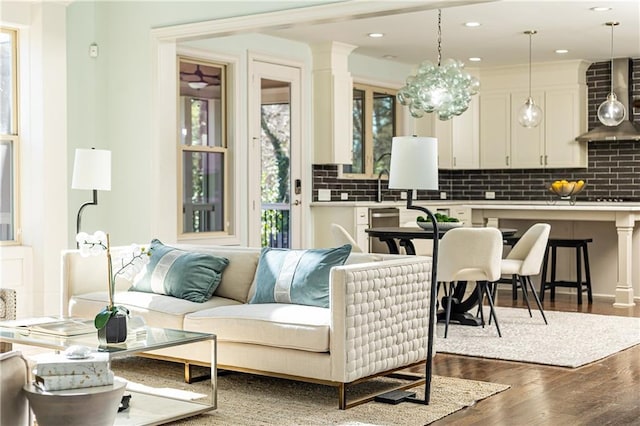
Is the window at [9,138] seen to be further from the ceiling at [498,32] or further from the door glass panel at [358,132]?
the door glass panel at [358,132]

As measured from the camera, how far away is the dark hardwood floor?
4367 millimetres

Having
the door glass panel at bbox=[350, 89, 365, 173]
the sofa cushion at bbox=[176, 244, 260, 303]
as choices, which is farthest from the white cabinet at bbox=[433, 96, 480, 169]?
the sofa cushion at bbox=[176, 244, 260, 303]

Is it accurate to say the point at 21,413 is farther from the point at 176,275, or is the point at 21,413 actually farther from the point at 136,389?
the point at 176,275

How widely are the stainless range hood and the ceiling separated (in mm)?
173

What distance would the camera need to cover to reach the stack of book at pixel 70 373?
3.45m

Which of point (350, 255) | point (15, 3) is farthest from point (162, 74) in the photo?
point (350, 255)

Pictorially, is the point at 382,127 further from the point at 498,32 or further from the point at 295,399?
the point at 295,399

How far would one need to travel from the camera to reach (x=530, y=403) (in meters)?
4.68

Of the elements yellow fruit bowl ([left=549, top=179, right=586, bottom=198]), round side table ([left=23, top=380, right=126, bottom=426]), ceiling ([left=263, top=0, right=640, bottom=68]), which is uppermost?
ceiling ([left=263, top=0, right=640, bottom=68])

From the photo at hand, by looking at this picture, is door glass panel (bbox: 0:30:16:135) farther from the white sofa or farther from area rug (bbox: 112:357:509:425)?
area rug (bbox: 112:357:509:425)

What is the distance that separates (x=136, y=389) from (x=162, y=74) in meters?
3.03

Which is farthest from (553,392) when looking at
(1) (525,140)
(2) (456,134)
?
(2) (456,134)

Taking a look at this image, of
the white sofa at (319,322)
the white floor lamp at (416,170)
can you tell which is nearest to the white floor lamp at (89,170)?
the white sofa at (319,322)

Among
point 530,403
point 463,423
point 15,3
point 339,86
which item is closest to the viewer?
point 463,423
